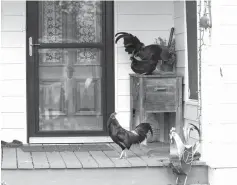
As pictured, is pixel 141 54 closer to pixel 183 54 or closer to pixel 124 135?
pixel 183 54

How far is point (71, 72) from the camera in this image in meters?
7.47

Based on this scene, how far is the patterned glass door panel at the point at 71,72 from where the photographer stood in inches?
293

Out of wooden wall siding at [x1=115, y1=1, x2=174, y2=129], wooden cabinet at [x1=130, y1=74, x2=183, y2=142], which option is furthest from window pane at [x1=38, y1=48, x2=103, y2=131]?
wooden cabinet at [x1=130, y1=74, x2=183, y2=142]

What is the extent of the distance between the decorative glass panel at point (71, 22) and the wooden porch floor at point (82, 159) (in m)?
1.47

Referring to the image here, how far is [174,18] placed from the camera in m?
7.50

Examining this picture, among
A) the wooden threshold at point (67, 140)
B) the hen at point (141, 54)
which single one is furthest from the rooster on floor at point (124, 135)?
the wooden threshold at point (67, 140)

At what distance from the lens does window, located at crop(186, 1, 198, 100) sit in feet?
22.2

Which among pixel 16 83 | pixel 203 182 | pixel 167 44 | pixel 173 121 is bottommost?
pixel 203 182

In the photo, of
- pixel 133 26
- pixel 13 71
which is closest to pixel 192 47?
pixel 133 26

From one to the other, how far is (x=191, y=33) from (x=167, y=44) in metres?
0.58

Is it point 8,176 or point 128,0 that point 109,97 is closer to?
point 128,0

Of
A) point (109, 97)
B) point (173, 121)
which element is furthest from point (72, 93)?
point (173, 121)

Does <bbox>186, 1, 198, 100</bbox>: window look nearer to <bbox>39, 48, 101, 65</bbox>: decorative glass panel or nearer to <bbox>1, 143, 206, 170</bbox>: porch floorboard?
<bbox>1, 143, 206, 170</bbox>: porch floorboard

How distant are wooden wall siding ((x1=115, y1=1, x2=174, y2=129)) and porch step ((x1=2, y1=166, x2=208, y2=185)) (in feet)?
5.64
